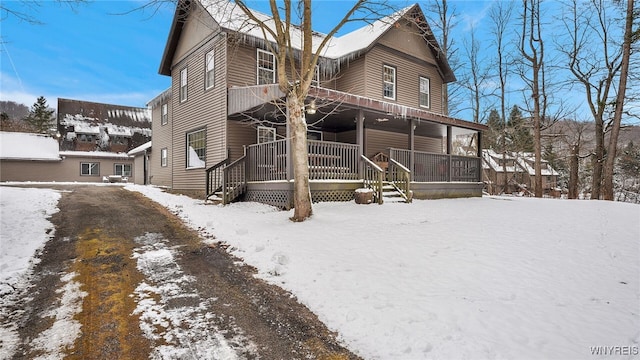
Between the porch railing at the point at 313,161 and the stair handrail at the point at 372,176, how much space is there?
0.32m

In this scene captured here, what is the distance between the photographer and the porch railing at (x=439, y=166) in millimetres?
12789

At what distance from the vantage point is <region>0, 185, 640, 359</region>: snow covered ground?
9.61 feet

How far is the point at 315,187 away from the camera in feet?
32.3

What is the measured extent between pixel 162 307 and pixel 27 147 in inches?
1243

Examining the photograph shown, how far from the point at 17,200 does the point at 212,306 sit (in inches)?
364

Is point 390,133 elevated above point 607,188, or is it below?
above

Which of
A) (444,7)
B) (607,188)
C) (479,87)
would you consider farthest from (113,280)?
(479,87)

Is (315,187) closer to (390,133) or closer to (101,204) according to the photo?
(101,204)

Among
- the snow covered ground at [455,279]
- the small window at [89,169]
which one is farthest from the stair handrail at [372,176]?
the small window at [89,169]

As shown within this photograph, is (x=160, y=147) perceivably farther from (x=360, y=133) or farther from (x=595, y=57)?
(x=595, y=57)

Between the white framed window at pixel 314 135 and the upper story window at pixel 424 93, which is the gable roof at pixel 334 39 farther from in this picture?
the white framed window at pixel 314 135

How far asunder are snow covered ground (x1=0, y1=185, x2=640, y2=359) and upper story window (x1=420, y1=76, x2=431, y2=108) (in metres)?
10.7

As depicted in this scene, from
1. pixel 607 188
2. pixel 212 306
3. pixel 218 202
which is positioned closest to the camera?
pixel 212 306

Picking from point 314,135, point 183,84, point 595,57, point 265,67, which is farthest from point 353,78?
point 595,57
